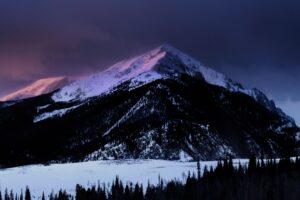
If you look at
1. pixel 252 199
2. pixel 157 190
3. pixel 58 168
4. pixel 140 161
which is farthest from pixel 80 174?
pixel 252 199

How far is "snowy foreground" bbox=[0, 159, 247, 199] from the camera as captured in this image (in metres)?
140

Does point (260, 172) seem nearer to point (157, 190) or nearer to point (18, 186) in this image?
point (157, 190)

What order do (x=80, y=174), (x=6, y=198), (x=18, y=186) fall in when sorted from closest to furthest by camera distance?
(x=6, y=198)
(x=18, y=186)
(x=80, y=174)

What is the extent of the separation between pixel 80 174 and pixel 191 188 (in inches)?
1940

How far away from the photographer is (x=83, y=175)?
15412 cm

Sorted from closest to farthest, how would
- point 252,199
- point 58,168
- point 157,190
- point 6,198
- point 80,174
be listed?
point 252,199 < point 157,190 < point 6,198 < point 80,174 < point 58,168

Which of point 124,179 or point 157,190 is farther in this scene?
point 124,179

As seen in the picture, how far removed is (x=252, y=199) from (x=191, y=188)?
54.3 meters

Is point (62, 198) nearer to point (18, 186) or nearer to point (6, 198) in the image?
point (6, 198)

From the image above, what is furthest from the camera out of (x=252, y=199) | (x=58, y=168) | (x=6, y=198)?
(x=58, y=168)

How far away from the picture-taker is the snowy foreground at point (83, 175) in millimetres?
140000

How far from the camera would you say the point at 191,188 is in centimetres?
11425

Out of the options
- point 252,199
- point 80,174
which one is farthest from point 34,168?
point 252,199

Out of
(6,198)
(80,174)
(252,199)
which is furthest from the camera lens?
(80,174)
